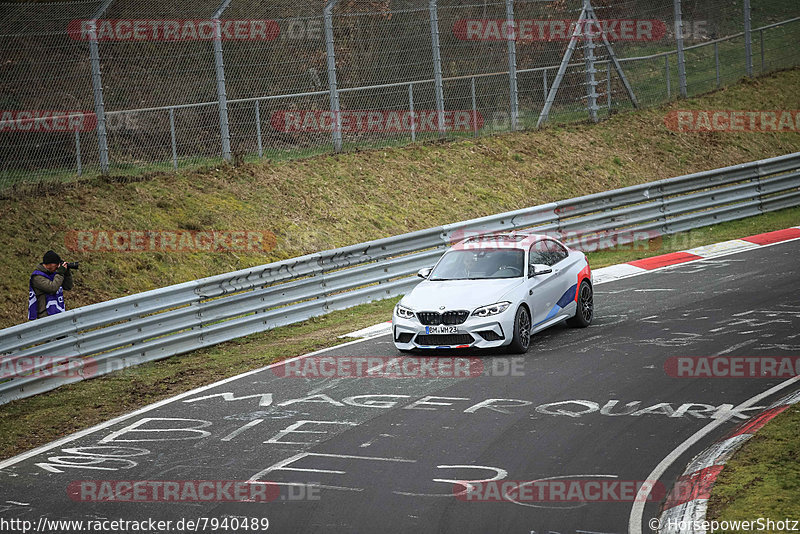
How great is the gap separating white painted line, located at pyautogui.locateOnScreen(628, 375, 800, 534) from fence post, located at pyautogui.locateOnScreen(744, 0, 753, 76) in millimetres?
21536

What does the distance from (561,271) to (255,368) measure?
4686 millimetres

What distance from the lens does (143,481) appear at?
28.1 ft

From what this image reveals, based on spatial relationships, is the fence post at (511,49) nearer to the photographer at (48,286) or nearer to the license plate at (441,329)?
the license plate at (441,329)

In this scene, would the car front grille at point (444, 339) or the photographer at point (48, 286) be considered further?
the photographer at point (48, 286)

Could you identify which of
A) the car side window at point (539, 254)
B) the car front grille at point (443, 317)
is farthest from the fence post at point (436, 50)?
the car front grille at point (443, 317)

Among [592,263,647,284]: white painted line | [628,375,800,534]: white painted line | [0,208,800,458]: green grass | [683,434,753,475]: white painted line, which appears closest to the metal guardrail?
[0,208,800,458]: green grass

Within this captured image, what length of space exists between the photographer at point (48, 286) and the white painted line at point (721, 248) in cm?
Answer: 1247

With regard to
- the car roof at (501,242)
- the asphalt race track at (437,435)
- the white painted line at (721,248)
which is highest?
the car roof at (501,242)

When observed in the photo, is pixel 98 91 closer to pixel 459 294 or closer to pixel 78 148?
pixel 78 148

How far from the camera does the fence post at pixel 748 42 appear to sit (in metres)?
29.1

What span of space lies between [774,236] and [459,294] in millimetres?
10422

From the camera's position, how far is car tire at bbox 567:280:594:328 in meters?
14.0

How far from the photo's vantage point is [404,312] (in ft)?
42.3

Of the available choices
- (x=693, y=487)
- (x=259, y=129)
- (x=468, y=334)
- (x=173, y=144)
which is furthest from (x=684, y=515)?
(x=259, y=129)
